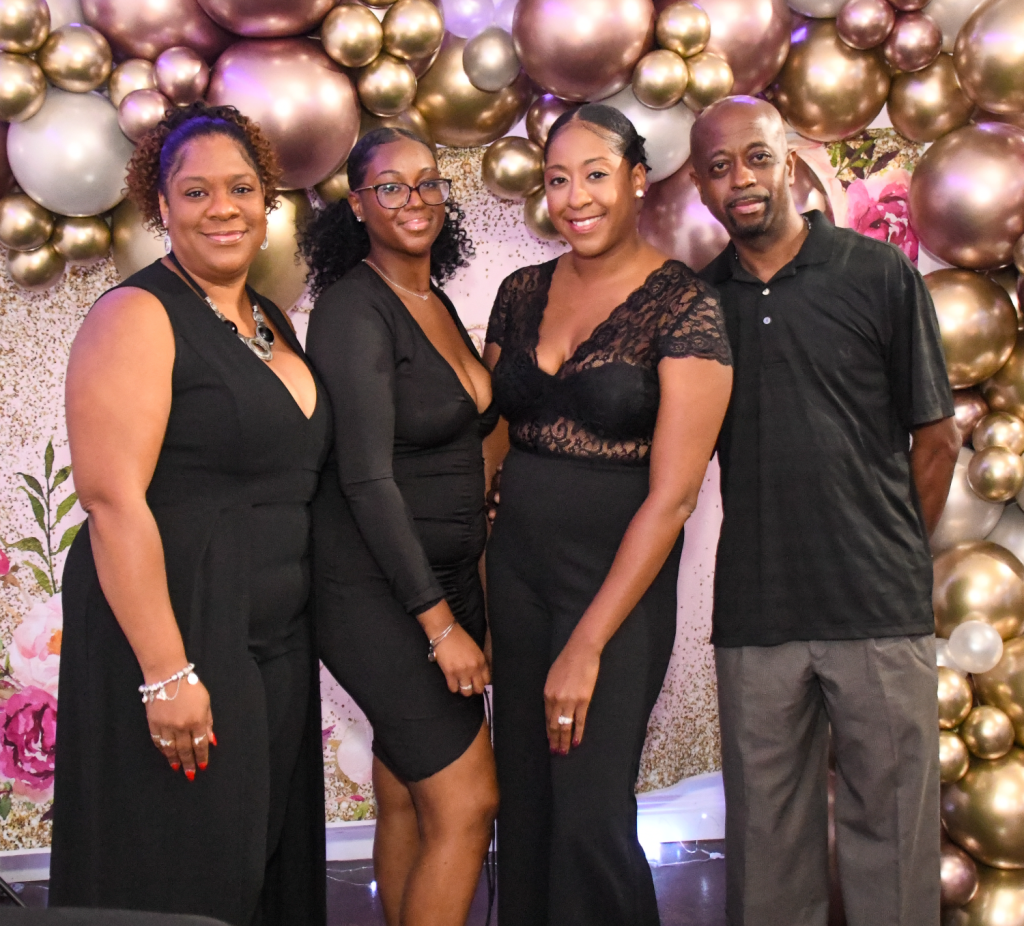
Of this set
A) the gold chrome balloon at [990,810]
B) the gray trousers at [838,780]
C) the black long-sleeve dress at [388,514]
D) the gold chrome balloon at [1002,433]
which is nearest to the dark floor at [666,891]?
the gray trousers at [838,780]

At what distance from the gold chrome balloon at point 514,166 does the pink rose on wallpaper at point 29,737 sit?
1.86 metres

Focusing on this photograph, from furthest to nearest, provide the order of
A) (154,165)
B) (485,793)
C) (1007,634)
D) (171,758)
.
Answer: (1007,634), (485,793), (154,165), (171,758)

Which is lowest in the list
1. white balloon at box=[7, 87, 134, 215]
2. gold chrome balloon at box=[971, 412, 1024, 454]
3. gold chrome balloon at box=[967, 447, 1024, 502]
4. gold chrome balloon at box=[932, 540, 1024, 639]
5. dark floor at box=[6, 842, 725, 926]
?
dark floor at box=[6, 842, 725, 926]

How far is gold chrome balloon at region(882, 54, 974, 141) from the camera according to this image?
247cm

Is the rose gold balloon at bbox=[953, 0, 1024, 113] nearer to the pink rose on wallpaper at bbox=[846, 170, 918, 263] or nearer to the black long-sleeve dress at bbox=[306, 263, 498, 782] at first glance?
the pink rose on wallpaper at bbox=[846, 170, 918, 263]

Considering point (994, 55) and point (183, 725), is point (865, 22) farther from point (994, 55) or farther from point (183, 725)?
point (183, 725)

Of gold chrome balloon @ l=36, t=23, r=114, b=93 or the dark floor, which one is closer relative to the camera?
gold chrome balloon @ l=36, t=23, r=114, b=93

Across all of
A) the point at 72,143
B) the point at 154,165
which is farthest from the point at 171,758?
the point at 72,143

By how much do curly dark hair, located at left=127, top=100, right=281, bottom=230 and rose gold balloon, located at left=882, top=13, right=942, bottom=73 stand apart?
1493 millimetres

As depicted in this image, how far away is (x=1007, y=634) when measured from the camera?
2.44 metres

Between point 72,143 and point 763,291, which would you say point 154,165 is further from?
point 763,291

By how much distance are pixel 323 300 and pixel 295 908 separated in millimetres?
1194

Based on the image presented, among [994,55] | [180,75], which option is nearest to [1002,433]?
[994,55]

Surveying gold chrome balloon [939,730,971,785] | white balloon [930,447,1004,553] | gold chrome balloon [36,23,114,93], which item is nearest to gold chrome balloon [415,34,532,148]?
gold chrome balloon [36,23,114,93]
